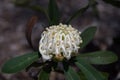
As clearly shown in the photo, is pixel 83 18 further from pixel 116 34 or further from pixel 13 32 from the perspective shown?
pixel 13 32

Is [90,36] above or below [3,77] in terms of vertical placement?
above

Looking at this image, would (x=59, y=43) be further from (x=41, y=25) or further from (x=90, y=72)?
(x=41, y=25)

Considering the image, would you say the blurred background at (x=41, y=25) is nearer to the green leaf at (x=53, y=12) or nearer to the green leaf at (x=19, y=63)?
the green leaf at (x=53, y=12)

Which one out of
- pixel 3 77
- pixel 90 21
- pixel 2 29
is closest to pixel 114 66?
pixel 90 21

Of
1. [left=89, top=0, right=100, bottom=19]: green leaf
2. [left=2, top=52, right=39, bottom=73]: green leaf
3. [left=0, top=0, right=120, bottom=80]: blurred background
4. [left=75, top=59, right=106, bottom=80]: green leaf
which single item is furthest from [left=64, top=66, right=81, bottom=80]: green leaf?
[left=0, top=0, right=120, bottom=80]: blurred background

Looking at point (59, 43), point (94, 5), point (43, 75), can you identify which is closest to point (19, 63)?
point (43, 75)

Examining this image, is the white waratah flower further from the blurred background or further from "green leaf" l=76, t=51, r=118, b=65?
the blurred background
